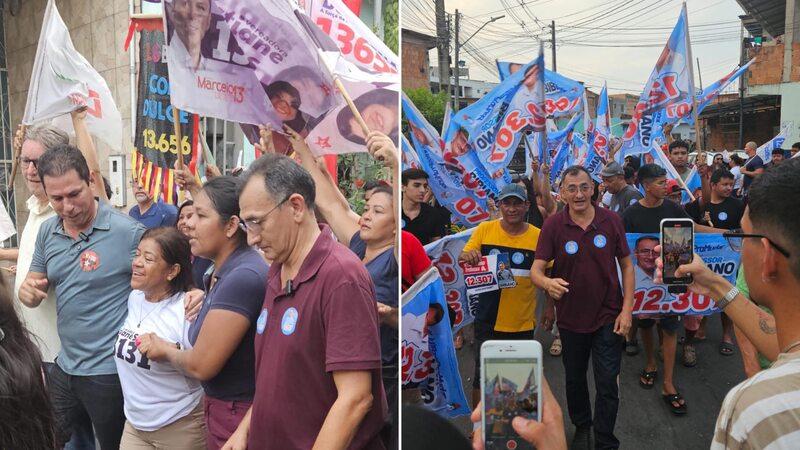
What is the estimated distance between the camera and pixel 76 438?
350 centimetres

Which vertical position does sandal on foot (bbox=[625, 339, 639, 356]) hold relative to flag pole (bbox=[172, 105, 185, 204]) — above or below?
below

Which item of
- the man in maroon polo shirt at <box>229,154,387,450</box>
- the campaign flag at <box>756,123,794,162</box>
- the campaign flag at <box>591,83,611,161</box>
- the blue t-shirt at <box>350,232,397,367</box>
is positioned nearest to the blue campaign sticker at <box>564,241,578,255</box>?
the blue t-shirt at <box>350,232,397,367</box>

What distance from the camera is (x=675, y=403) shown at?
4.91 metres

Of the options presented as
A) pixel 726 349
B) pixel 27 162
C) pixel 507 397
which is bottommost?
pixel 726 349

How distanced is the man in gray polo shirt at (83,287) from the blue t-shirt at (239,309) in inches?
35.9

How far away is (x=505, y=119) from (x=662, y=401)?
9.76 ft

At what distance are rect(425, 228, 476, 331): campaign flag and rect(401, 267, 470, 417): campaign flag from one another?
128 centimetres

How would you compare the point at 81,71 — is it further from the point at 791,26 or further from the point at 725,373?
the point at 791,26

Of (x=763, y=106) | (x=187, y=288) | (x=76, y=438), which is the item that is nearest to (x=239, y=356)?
(x=187, y=288)

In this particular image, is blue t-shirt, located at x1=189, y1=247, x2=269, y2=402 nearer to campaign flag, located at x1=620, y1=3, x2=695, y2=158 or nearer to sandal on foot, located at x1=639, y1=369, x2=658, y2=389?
sandal on foot, located at x1=639, y1=369, x2=658, y2=389

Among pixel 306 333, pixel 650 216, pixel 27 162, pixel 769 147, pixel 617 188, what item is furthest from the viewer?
pixel 769 147

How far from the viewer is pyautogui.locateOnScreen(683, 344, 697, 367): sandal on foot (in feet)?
19.0

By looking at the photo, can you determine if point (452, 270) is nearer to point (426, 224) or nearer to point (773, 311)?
point (426, 224)

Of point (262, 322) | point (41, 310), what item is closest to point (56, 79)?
point (41, 310)
